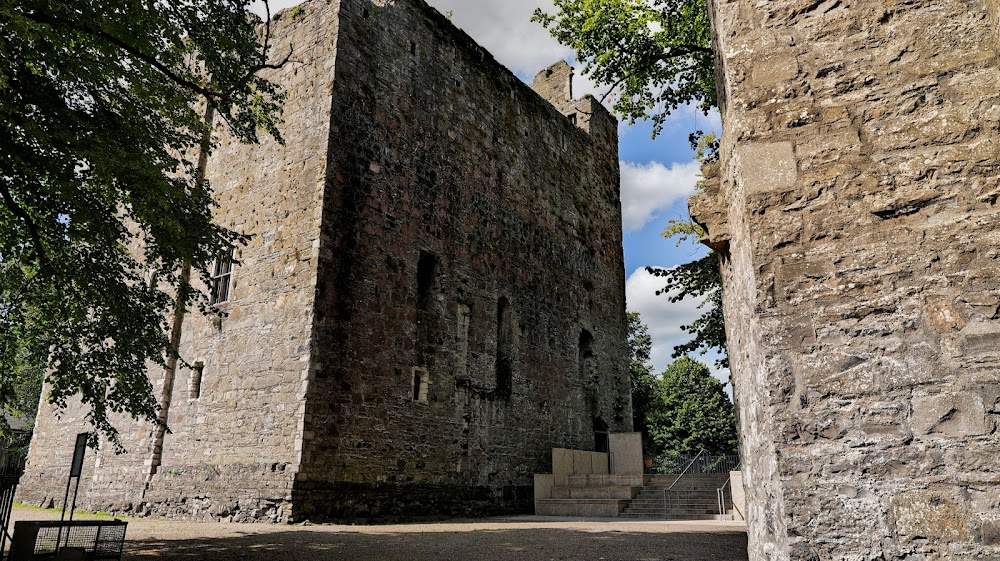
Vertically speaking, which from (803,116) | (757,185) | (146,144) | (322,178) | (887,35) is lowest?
(757,185)

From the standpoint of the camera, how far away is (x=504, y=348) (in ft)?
54.1

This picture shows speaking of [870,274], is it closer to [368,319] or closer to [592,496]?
[368,319]

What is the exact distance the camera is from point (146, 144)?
886 centimetres

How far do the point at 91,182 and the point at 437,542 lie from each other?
6.47m

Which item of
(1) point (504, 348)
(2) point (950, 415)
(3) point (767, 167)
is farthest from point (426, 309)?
(2) point (950, 415)

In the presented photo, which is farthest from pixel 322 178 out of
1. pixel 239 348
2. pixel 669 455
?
pixel 669 455

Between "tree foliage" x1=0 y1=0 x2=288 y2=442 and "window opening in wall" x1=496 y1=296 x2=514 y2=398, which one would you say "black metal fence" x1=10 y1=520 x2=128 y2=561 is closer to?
"tree foliage" x1=0 y1=0 x2=288 y2=442

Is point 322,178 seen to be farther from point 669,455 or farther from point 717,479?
point 669,455

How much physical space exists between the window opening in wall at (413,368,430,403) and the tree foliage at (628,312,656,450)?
26232 millimetres

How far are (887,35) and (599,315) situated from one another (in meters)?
17.5

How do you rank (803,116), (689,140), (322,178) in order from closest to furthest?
(803,116), (322,178), (689,140)

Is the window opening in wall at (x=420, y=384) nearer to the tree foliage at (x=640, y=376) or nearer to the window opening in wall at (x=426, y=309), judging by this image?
the window opening in wall at (x=426, y=309)

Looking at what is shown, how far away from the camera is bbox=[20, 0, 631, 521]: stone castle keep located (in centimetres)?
1190

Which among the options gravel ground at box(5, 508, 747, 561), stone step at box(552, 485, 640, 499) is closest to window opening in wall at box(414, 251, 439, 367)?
gravel ground at box(5, 508, 747, 561)
